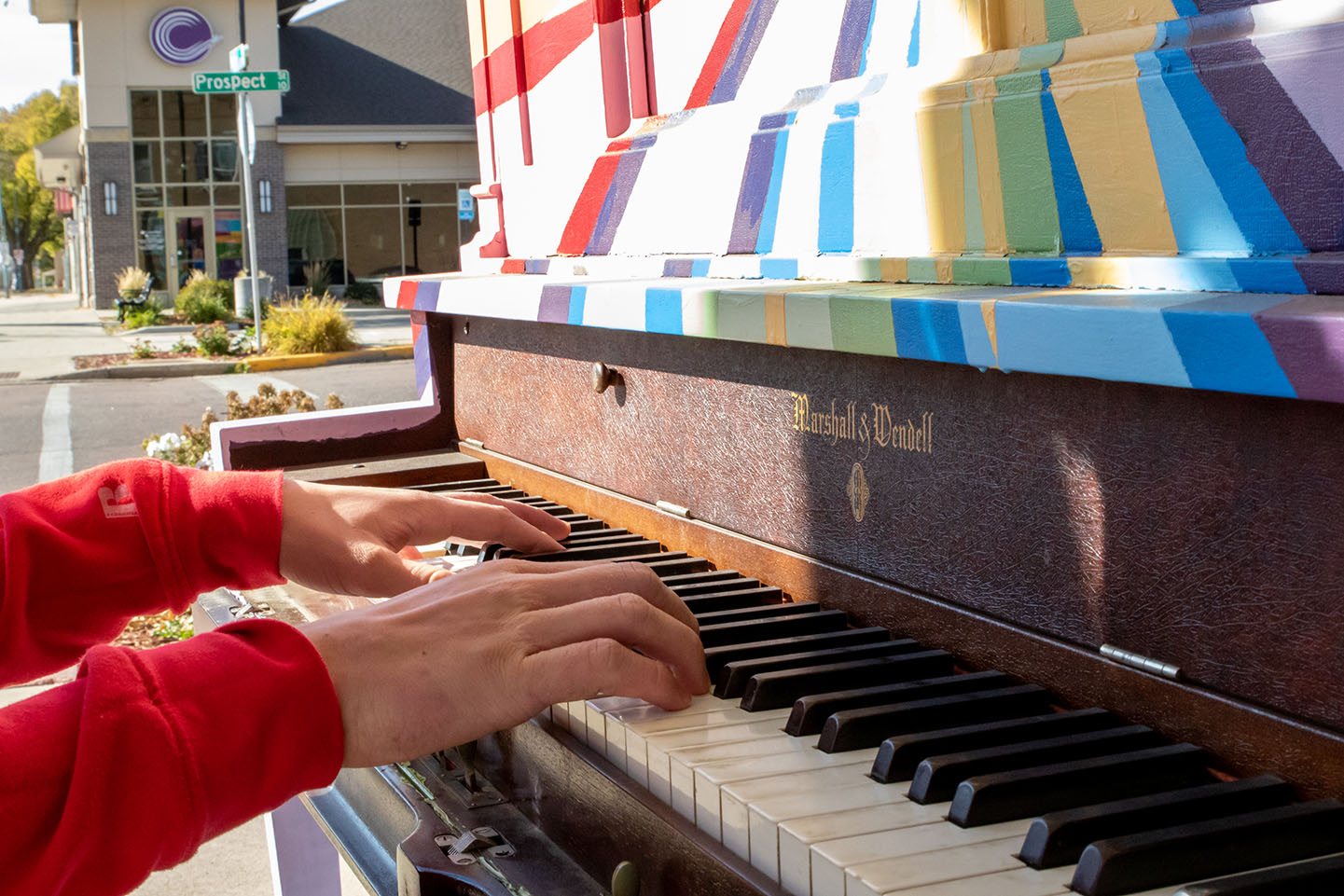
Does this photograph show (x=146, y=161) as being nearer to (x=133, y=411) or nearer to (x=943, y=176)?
(x=133, y=411)

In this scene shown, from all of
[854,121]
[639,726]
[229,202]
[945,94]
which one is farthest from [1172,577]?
[229,202]

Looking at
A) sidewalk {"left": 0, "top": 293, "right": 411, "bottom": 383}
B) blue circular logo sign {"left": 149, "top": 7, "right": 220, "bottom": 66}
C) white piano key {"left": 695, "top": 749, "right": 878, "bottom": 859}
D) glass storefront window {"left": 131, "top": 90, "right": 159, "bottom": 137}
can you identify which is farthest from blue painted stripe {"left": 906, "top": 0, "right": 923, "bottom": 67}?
glass storefront window {"left": 131, "top": 90, "right": 159, "bottom": 137}

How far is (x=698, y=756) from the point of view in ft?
4.22

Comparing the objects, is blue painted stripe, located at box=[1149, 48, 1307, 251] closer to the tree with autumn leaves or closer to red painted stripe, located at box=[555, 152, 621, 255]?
red painted stripe, located at box=[555, 152, 621, 255]

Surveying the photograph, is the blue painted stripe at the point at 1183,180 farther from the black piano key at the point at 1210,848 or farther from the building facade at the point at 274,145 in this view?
the building facade at the point at 274,145

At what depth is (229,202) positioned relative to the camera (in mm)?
30703

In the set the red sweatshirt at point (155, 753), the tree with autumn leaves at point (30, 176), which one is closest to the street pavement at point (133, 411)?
the red sweatshirt at point (155, 753)

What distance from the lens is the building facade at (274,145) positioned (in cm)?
2884

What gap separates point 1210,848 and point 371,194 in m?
32.4

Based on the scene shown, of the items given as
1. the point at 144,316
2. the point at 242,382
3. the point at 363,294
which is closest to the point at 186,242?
the point at 363,294

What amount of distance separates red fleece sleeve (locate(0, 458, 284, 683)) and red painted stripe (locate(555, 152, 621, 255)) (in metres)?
1.12

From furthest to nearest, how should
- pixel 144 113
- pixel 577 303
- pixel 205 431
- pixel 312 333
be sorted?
pixel 144 113 < pixel 312 333 < pixel 205 431 < pixel 577 303

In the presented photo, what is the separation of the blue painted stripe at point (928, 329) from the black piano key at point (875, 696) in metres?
0.36

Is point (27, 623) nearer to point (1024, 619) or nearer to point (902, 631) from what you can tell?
point (902, 631)
